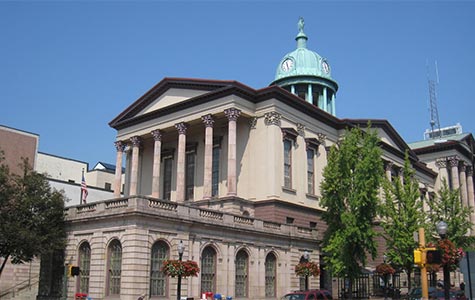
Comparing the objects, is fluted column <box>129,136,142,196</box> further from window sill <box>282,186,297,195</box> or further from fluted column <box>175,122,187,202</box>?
window sill <box>282,186,297,195</box>

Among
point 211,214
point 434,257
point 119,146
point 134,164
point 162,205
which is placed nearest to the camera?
point 434,257

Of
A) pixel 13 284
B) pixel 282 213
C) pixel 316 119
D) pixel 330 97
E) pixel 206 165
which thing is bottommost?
pixel 13 284

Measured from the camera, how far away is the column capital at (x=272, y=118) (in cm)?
5306

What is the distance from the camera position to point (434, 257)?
16.8 meters

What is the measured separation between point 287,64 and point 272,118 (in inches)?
1152

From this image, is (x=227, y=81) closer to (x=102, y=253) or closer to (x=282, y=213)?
(x=282, y=213)

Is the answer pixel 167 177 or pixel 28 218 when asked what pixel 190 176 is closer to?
pixel 167 177

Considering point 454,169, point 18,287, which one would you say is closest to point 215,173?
point 18,287

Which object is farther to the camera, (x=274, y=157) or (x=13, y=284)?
(x=274, y=157)

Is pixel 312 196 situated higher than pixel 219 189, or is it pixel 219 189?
pixel 219 189

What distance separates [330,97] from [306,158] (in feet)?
82.9

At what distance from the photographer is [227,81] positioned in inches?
2068

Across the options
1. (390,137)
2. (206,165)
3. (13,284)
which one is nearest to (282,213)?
(206,165)

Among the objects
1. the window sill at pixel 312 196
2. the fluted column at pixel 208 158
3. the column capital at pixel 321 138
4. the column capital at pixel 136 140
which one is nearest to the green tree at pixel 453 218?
the window sill at pixel 312 196
